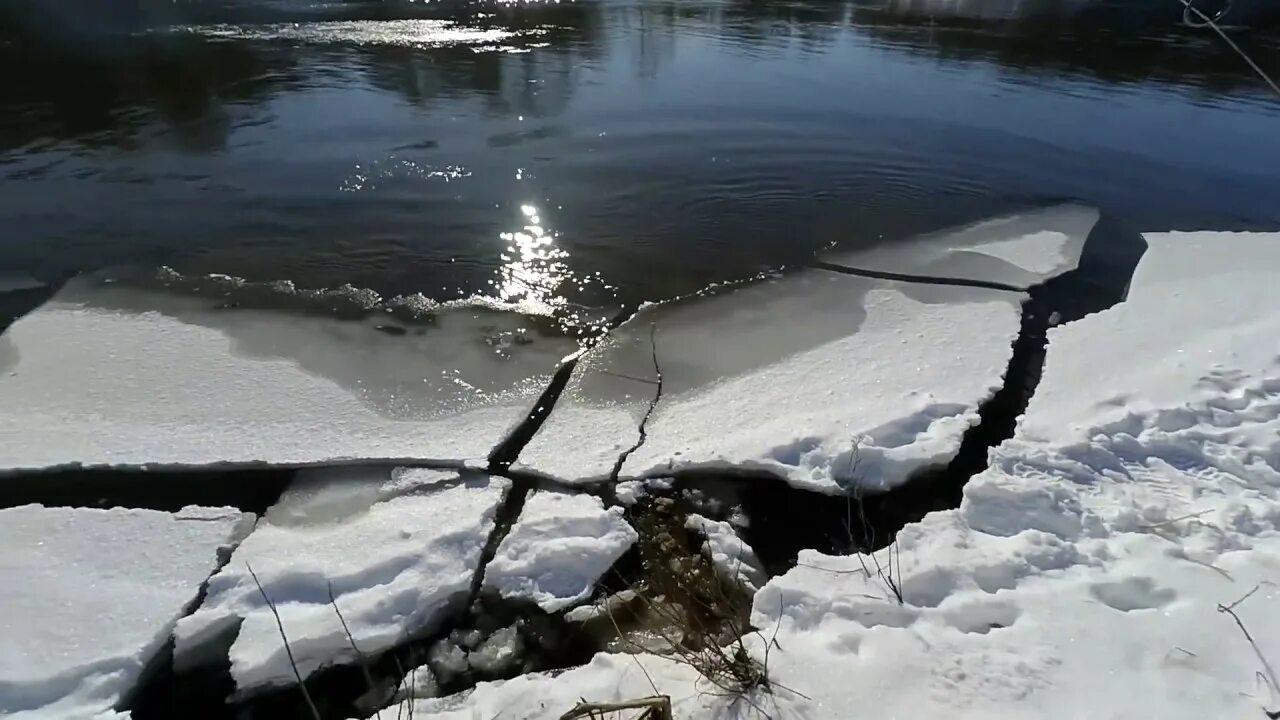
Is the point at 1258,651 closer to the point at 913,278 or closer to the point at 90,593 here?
the point at 913,278

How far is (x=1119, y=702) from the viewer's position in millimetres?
1958

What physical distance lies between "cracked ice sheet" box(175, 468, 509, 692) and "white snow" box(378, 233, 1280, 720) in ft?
1.22

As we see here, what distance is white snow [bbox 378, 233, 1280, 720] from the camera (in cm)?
200

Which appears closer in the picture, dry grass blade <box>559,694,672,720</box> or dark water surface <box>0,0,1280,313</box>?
dry grass blade <box>559,694,672,720</box>

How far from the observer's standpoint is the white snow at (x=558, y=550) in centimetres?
249

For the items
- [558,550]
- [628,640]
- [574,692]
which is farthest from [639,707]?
[558,550]

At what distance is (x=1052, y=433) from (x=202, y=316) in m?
4.03

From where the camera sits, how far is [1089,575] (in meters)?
2.37

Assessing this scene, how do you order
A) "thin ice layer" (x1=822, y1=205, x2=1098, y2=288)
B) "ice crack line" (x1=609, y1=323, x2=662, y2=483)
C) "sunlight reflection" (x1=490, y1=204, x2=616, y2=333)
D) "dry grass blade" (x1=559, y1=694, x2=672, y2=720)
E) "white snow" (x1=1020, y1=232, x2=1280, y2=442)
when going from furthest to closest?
"thin ice layer" (x1=822, y1=205, x2=1098, y2=288), "sunlight reflection" (x1=490, y1=204, x2=616, y2=333), "white snow" (x1=1020, y1=232, x2=1280, y2=442), "ice crack line" (x1=609, y1=323, x2=662, y2=483), "dry grass blade" (x1=559, y1=694, x2=672, y2=720)

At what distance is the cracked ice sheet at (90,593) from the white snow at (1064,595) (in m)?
0.93

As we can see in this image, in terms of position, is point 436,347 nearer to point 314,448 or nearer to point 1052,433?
point 314,448

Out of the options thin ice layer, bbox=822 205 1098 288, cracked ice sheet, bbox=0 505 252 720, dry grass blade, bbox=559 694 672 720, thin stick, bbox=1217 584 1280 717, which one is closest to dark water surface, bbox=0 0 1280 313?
thin ice layer, bbox=822 205 1098 288

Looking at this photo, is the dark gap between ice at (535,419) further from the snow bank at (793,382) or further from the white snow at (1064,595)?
the white snow at (1064,595)

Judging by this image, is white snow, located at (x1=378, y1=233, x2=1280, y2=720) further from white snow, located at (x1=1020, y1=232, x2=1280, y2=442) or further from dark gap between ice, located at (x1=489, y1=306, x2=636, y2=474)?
dark gap between ice, located at (x1=489, y1=306, x2=636, y2=474)
